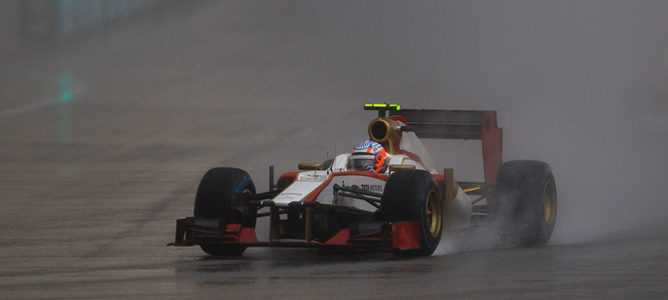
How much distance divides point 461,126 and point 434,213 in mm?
3269

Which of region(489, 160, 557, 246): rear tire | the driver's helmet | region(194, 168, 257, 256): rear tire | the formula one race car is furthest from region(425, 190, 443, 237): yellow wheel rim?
region(489, 160, 557, 246): rear tire

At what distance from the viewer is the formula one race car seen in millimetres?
13656

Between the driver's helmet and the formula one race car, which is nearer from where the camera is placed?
the formula one race car

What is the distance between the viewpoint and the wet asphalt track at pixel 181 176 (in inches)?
409

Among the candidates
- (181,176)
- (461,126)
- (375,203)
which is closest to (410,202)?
(375,203)

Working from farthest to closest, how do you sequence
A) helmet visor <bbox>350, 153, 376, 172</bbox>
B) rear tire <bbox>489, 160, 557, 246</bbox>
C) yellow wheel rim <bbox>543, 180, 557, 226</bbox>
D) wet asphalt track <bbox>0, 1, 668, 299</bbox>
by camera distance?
yellow wheel rim <bbox>543, 180, 557, 226</bbox> < rear tire <bbox>489, 160, 557, 246</bbox> < helmet visor <bbox>350, 153, 376, 172</bbox> < wet asphalt track <bbox>0, 1, 668, 299</bbox>

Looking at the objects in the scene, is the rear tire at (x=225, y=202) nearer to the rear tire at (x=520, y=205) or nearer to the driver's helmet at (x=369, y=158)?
the driver's helmet at (x=369, y=158)

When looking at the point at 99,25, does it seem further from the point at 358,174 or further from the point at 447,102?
the point at 358,174

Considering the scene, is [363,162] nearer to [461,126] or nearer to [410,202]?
[410,202]

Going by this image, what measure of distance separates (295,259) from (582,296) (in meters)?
5.27

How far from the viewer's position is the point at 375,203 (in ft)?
47.5

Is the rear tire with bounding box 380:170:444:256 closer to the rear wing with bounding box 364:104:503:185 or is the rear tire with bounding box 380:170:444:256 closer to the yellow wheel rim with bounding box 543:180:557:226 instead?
the rear wing with bounding box 364:104:503:185

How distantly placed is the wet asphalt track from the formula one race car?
0.35 meters

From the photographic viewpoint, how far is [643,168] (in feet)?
96.6
